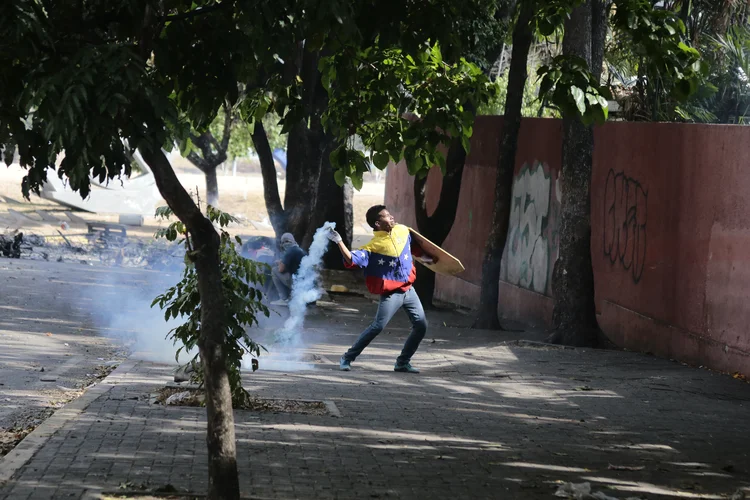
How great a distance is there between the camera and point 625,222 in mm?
14000

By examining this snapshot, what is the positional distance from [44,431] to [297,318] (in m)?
7.63

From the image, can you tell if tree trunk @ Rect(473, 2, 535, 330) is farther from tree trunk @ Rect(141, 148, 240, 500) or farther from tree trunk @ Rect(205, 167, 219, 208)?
tree trunk @ Rect(205, 167, 219, 208)

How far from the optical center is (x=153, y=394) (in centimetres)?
920

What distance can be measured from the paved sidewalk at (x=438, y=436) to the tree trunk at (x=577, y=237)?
1.38m

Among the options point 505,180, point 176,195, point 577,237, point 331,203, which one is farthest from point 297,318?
point 176,195

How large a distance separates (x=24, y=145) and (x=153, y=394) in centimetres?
447

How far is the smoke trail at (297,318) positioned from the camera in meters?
11.8

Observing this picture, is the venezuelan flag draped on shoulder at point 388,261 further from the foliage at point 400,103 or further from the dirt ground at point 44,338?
the foliage at point 400,103

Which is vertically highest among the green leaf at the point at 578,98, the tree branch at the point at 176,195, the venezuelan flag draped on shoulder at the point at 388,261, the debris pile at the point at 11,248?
the green leaf at the point at 578,98

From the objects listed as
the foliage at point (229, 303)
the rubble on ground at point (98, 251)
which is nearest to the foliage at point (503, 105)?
the foliage at point (229, 303)

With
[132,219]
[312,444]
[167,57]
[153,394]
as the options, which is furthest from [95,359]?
[132,219]

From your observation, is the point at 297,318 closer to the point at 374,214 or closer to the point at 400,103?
the point at 374,214

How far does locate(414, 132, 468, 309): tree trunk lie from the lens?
1795cm

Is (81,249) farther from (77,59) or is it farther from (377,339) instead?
(77,59)
